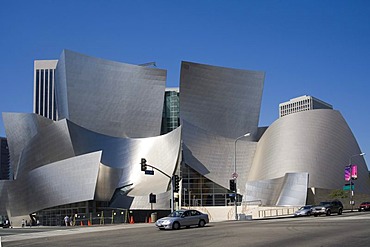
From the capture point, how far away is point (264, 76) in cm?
7469

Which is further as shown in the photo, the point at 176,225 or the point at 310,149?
the point at 310,149

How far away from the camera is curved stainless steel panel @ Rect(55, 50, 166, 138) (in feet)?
234

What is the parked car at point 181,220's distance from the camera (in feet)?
91.1

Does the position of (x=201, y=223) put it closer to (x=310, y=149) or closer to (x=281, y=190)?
(x=281, y=190)

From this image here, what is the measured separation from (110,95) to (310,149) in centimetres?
3074

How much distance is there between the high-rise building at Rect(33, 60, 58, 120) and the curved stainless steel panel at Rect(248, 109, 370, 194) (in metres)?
142

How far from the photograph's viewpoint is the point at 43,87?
642ft

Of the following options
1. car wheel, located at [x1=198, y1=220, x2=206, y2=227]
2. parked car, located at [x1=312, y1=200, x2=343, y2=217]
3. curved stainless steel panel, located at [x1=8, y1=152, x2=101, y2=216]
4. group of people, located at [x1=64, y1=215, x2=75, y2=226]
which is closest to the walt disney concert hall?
curved stainless steel panel, located at [x1=8, y1=152, x2=101, y2=216]

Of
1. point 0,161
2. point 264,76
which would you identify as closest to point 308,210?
point 264,76

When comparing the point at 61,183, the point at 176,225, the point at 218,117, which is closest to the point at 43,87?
the point at 218,117

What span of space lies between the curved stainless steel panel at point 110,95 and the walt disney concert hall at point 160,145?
6.0 inches

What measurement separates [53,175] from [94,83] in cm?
1937

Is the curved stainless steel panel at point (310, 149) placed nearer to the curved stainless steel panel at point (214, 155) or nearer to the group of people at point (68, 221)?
the curved stainless steel panel at point (214, 155)

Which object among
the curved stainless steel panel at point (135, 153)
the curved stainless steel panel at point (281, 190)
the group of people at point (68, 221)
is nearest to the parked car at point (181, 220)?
the group of people at point (68, 221)
